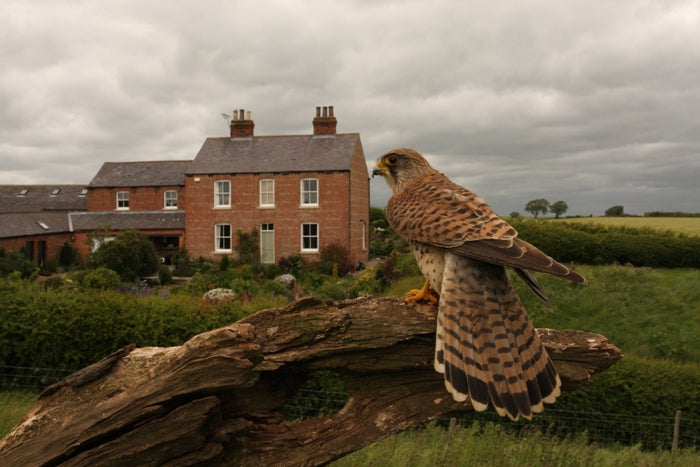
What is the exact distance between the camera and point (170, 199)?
35.8 meters

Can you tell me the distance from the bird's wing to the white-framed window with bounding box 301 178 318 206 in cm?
2617

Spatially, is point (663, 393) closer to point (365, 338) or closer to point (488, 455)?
point (488, 455)

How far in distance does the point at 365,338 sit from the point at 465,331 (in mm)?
1166

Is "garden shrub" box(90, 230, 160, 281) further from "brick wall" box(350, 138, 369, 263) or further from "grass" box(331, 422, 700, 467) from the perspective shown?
"grass" box(331, 422, 700, 467)

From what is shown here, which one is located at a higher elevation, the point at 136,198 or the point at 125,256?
the point at 136,198

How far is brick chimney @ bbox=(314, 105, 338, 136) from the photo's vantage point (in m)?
31.8

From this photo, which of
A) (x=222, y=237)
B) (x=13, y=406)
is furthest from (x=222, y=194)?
(x=13, y=406)

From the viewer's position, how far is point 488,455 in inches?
275

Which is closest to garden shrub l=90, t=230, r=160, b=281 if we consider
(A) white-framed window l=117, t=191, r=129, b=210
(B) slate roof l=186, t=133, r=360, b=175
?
(B) slate roof l=186, t=133, r=360, b=175

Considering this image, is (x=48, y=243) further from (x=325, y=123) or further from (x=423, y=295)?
(x=423, y=295)

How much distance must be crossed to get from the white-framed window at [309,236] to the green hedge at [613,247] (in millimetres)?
14819

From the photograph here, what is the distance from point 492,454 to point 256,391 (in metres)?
Answer: 4.53

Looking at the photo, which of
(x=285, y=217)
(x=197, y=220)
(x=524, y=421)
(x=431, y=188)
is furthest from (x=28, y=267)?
(x=431, y=188)

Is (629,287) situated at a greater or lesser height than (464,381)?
lesser
